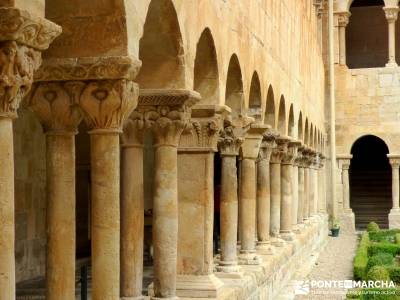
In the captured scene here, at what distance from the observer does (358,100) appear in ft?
87.9

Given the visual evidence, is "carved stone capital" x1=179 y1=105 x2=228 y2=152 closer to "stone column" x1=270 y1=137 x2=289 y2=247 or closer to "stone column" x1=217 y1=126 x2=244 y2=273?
"stone column" x1=217 y1=126 x2=244 y2=273

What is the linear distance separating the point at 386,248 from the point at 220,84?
10.4m

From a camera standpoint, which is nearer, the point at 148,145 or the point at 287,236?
the point at 148,145

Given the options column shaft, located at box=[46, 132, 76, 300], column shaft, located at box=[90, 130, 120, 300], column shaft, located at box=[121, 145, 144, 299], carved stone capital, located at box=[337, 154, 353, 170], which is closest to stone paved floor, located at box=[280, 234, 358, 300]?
carved stone capital, located at box=[337, 154, 353, 170]

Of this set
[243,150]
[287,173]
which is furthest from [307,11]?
[243,150]

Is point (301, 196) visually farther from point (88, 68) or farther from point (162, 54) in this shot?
point (88, 68)

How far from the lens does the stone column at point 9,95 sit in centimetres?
392

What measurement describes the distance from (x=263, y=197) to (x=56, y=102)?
858 centimetres

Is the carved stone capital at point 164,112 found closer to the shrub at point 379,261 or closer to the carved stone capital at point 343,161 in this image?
Result: the shrub at point 379,261

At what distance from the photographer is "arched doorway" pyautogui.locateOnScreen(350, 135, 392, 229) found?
93.1 feet

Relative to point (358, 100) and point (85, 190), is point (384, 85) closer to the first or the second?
point (358, 100)

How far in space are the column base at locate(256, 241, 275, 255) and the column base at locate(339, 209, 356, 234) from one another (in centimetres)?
1335

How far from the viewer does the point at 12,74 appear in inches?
157

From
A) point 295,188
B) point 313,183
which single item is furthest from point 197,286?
point 313,183
